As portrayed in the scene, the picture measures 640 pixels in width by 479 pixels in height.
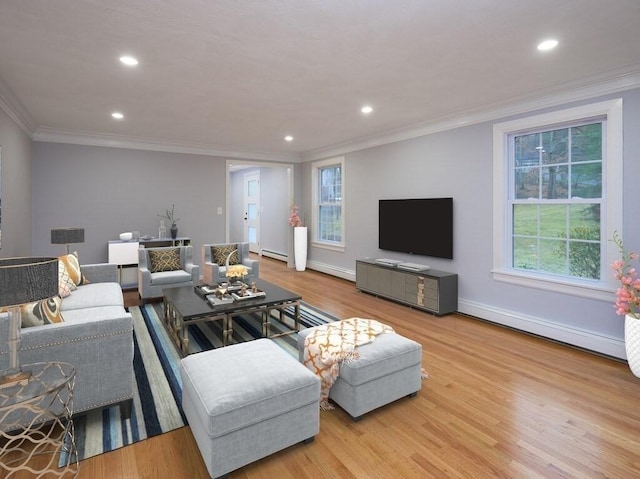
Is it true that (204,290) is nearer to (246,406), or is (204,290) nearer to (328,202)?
(246,406)

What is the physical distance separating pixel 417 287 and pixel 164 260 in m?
3.65

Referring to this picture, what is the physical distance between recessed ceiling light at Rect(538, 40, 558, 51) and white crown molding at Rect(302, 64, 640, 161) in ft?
3.10

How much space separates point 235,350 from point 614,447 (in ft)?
7.61

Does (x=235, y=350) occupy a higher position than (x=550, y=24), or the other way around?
Answer: (x=550, y=24)

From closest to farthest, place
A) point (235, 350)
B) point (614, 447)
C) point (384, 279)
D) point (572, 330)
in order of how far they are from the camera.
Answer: point (614, 447) < point (235, 350) < point (572, 330) < point (384, 279)

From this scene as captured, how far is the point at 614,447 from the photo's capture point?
2.08 meters

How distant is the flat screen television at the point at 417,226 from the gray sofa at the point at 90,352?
397 cm

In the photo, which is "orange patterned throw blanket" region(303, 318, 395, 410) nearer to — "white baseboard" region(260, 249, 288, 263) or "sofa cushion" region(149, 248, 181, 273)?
"sofa cushion" region(149, 248, 181, 273)

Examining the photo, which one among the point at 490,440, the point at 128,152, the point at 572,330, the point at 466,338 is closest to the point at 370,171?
the point at 466,338

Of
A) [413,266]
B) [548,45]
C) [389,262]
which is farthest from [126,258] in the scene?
[548,45]

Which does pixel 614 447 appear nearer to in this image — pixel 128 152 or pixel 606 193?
pixel 606 193

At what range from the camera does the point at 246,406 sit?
1.82 metres

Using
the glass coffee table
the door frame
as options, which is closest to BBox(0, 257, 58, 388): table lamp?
the glass coffee table

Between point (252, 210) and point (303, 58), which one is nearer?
point (303, 58)
